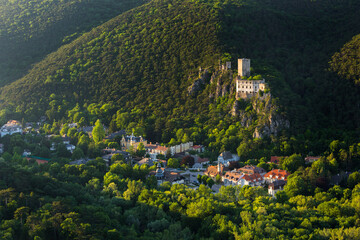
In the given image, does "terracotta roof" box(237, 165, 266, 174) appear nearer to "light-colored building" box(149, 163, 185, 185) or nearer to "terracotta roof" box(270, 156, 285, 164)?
"terracotta roof" box(270, 156, 285, 164)

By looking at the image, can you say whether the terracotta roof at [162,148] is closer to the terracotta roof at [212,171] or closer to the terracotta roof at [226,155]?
the terracotta roof at [226,155]

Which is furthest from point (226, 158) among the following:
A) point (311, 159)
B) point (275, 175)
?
point (311, 159)

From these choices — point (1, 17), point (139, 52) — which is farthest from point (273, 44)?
point (1, 17)

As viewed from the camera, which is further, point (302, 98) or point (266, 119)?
point (302, 98)

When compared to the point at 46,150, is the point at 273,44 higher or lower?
higher

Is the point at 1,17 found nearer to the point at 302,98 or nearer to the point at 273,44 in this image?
the point at 273,44

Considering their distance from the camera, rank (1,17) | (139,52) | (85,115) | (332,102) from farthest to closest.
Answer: (1,17) < (139,52) < (85,115) < (332,102)

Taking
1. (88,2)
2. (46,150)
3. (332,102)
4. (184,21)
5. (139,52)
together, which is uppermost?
(88,2)
